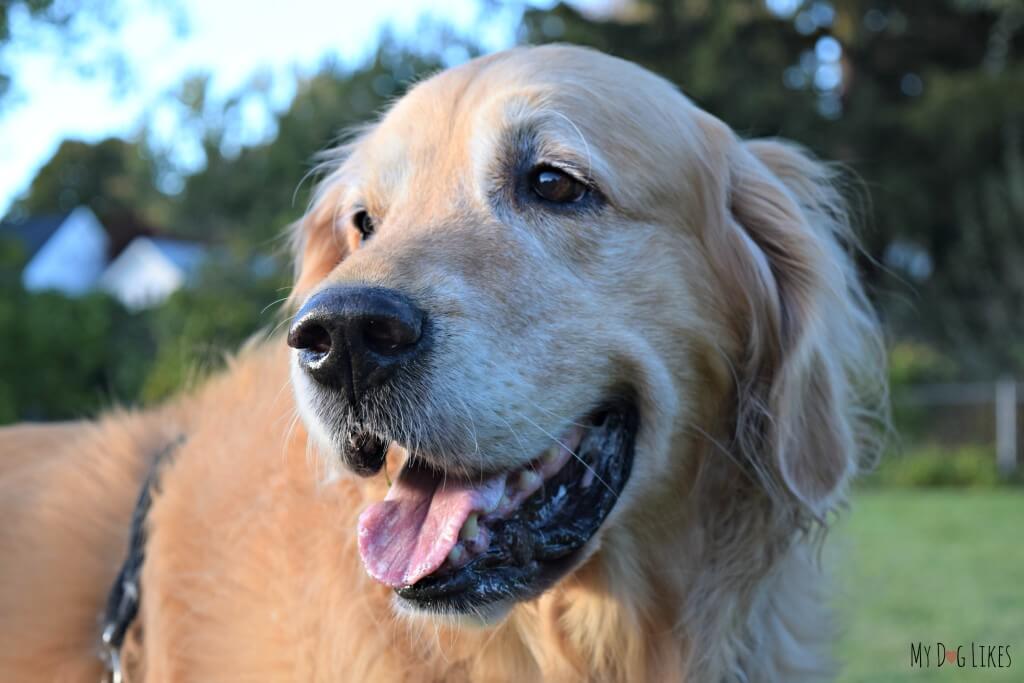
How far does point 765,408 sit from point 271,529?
55.6 inches

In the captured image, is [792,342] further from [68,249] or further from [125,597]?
[68,249]

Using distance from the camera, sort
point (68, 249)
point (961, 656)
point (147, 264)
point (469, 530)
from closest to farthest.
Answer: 1. point (469, 530)
2. point (961, 656)
3. point (147, 264)
4. point (68, 249)

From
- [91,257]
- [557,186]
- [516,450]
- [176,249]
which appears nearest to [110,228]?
[91,257]

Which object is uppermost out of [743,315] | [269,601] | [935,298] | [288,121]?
[743,315]

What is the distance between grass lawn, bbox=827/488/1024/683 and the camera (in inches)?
170

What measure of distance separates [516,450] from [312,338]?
0.55 metres

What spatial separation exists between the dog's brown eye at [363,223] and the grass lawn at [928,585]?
1735mm

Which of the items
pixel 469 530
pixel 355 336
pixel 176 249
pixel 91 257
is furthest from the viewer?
pixel 91 257

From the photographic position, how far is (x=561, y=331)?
2291 millimetres

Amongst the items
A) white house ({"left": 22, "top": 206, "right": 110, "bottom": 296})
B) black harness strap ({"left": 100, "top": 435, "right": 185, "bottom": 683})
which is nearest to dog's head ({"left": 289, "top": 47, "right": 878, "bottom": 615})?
black harness strap ({"left": 100, "top": 435, "right": 185, "bottom": 683})

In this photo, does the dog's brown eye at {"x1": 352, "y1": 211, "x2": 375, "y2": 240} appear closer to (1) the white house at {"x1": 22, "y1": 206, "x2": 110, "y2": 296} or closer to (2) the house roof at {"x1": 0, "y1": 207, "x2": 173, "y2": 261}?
(2) the house roof at {"x1": 0, "y1": 207, "x2": 173, "y2": 261}

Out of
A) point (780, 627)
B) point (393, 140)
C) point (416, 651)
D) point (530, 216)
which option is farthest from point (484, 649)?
point (393, 140)

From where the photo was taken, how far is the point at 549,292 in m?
2.33

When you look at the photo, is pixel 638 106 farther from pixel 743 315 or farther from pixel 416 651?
pixel 416 651
